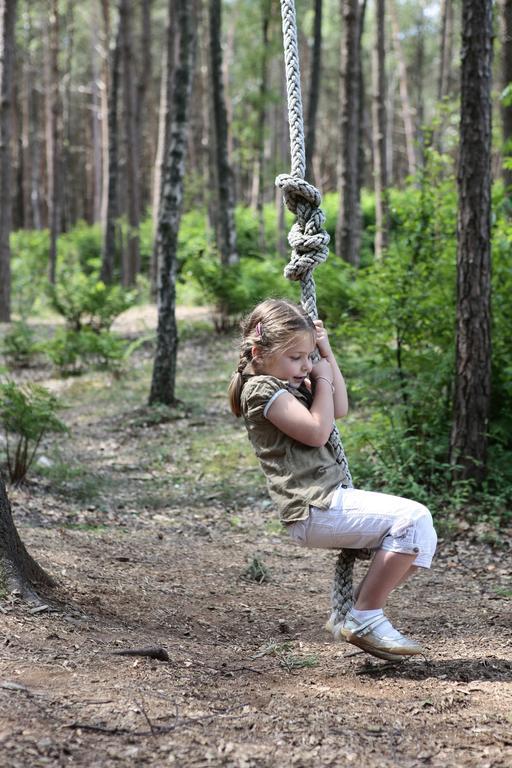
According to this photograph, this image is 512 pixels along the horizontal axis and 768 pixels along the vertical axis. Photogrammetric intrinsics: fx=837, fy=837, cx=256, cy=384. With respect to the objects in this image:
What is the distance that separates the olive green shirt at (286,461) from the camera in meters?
3.42

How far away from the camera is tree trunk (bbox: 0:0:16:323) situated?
14.8 m

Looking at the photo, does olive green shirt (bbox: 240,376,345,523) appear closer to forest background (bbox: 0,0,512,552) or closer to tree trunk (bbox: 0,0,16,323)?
forest background (bbox: 0,0,512,552)

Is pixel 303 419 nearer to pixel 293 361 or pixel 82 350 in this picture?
pixel 293 361

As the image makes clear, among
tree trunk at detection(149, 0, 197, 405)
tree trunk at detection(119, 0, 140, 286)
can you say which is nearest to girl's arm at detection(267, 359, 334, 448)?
tree trunk at detection(149, 0, 197, 405)

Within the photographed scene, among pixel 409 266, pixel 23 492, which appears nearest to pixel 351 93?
pixel 409 266

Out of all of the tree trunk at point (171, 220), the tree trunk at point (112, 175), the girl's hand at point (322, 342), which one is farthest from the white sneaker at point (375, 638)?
the tree trunk at point (112, 175)

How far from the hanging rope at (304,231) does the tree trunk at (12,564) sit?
1410 mm

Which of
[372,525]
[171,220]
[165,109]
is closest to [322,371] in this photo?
[372,525]

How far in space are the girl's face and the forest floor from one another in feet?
4.22

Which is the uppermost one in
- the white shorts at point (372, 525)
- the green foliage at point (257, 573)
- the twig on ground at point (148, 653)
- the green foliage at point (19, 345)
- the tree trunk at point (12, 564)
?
the white shorts at point (372, 525)

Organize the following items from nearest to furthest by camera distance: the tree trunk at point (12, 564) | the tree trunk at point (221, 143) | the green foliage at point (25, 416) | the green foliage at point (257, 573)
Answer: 1. the tree trunk at point (12, 564)
2. the green foliage at point (257, 573)
3. the green foliage at point (25, 416)
4. the tree trunk at point (221, 143)

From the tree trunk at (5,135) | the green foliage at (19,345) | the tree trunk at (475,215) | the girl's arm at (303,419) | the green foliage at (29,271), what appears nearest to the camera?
the girl's arm at (303,419)

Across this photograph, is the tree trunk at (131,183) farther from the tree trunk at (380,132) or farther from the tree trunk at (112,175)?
the tree trunk at (380,132)

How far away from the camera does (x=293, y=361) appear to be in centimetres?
351
